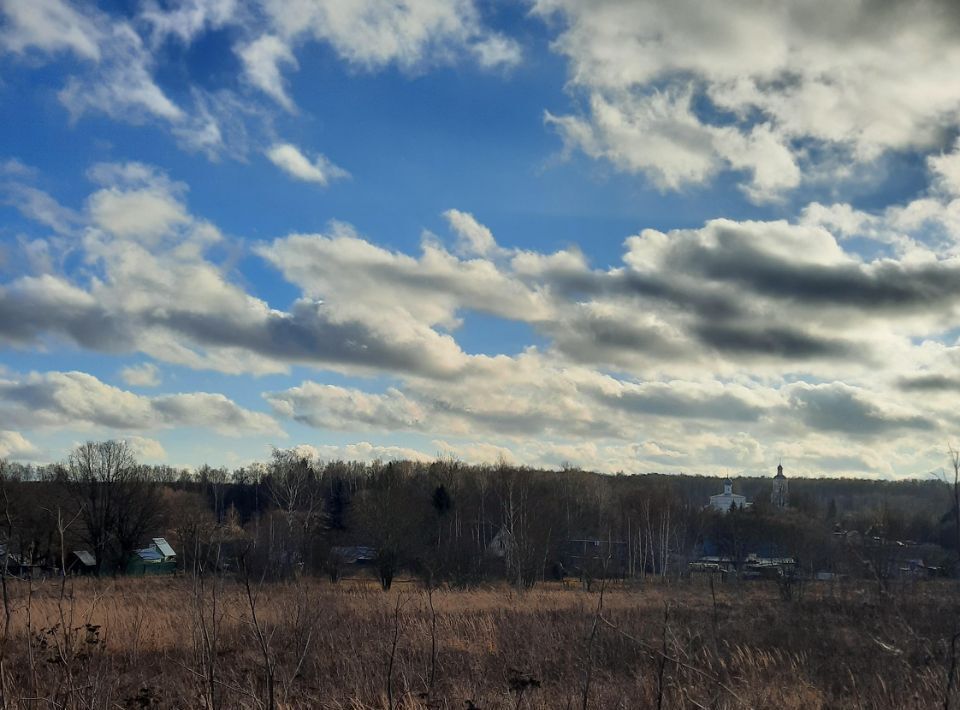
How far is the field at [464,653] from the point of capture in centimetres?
793

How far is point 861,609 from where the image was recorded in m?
18.8

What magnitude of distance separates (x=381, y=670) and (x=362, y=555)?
44.4 m

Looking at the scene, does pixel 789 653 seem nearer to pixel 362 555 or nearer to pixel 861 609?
pixel 861 609

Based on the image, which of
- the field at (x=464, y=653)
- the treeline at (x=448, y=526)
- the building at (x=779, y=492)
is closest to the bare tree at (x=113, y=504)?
the treeline at (x=448, y=526)

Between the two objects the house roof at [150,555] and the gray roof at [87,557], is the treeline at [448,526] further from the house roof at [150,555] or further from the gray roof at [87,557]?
the house roof at [150,555]

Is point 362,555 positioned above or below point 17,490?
below

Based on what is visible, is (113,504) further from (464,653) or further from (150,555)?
(464,653)

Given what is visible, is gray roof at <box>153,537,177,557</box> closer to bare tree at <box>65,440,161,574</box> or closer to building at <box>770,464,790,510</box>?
bare tree at <box>65,440,161,574</box>

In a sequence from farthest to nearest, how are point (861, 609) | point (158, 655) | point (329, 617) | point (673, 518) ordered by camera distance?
point (673, 518), point (861, 609), point (329, 617), point (158, 655)

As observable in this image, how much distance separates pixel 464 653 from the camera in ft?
42.9

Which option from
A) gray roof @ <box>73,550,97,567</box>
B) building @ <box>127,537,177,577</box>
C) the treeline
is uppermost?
the treeline

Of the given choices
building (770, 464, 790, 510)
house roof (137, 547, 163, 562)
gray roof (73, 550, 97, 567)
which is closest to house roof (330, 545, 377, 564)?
gray roof (73, 550, 97, 567)

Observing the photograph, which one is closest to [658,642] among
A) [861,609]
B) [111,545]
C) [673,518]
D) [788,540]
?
[861,609]

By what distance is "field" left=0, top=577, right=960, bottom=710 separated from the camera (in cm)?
793
